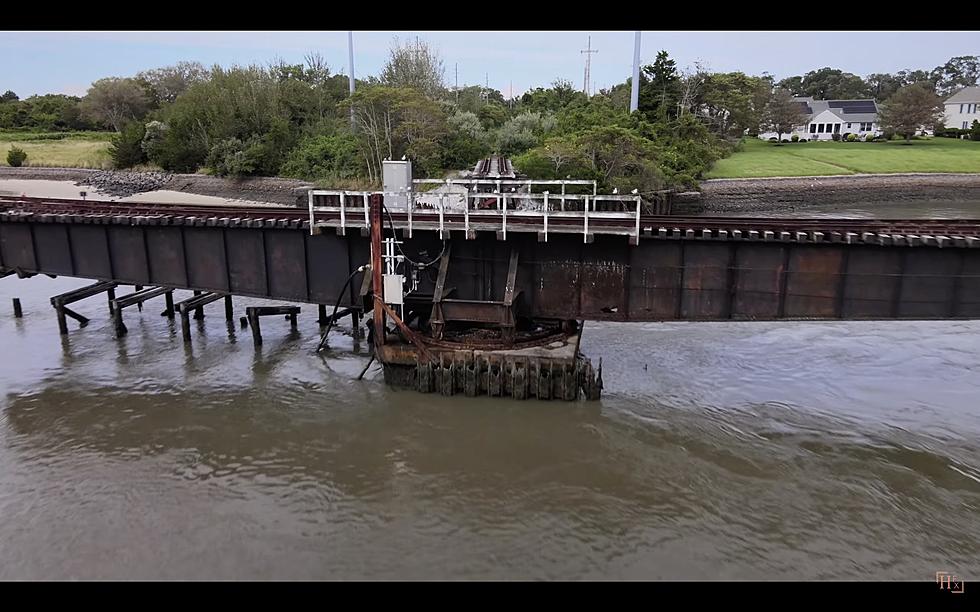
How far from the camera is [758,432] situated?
54.1 ft

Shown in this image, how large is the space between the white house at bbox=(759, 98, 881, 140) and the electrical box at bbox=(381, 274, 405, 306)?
339ft

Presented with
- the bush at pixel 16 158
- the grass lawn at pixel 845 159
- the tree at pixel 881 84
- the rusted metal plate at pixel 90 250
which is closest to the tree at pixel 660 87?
the grass lawn at pixel 845 159

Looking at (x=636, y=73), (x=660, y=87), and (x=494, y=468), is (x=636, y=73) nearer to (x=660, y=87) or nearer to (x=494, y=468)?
(x=660, y=87)

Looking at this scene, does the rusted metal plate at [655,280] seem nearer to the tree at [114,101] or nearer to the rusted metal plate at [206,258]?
the rusted metal plate at [206,258]

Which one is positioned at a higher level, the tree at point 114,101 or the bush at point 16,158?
the tree at point 114,101

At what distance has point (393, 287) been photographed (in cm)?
1836

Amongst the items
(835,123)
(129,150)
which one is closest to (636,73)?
(129,150)

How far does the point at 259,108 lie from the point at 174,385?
198 ft

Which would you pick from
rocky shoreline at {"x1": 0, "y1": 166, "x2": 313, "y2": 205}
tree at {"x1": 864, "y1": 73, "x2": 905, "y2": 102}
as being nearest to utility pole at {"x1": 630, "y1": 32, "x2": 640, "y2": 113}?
rocky shoreline at {"x1": 0, "y1": 166, "x2": 313, "y2": 205}

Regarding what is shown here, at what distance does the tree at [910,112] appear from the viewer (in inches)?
3671

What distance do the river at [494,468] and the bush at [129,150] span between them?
60501 millimetres

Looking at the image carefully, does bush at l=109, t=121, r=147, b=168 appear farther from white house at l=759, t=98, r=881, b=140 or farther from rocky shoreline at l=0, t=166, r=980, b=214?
white house at l=759, t=98, r=881, b=140

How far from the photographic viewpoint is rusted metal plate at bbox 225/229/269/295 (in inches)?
816

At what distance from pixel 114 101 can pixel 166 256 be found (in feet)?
310
